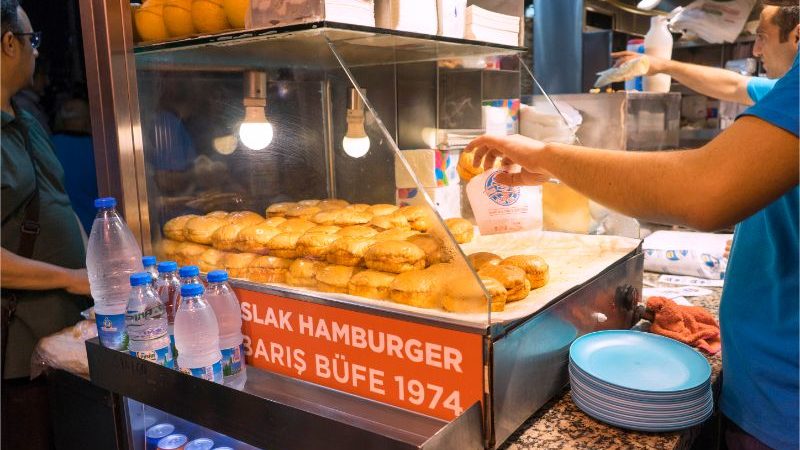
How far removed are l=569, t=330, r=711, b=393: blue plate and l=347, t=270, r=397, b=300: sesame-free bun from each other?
1.55ft

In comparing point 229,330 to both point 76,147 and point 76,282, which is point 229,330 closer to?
point 76,282

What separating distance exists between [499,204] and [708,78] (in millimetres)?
1673

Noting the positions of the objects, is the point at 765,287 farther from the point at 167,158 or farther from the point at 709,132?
the point at 709,132

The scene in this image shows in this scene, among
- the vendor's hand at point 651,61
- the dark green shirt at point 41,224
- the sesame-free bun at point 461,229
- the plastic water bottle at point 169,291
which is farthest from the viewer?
the vendor's hand at point 651,61

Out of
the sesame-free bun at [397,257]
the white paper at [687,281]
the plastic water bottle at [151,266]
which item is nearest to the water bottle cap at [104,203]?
the plastic water bottle at [151,266]

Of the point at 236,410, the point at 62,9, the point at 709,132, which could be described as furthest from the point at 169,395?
the point at 709,132

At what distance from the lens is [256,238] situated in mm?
1596

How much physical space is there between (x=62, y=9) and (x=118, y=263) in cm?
128

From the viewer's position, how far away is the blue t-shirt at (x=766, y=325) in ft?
3.77

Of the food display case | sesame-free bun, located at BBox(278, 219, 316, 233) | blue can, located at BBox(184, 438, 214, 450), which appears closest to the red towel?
the food display case

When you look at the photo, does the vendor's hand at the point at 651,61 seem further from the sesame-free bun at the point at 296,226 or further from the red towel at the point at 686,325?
the sesame-free bun at the point at 296,226

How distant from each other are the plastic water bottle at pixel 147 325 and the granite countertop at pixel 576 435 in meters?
0.86

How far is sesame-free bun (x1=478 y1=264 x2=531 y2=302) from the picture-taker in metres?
1.31

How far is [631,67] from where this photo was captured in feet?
9.02
